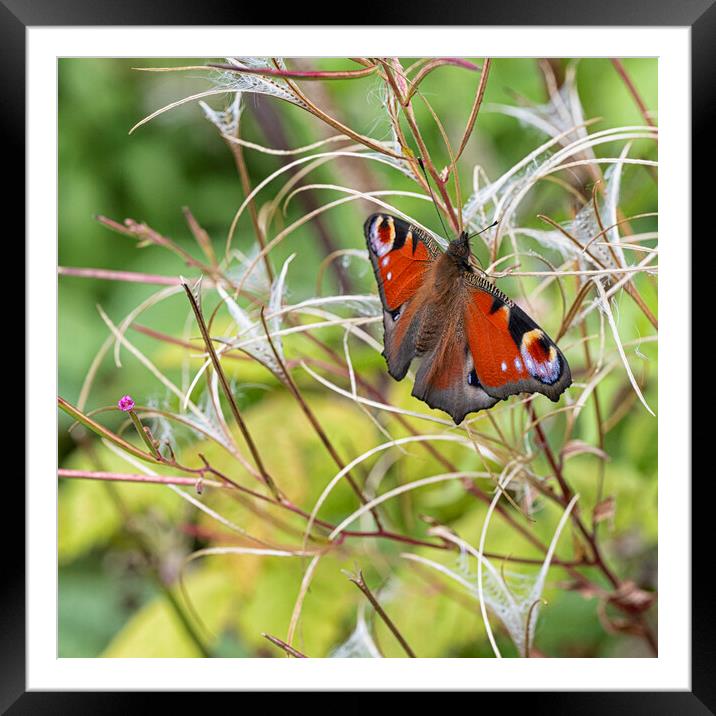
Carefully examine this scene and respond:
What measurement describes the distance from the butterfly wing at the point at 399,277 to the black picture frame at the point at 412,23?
0.44ft

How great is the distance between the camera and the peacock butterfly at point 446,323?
0.52m

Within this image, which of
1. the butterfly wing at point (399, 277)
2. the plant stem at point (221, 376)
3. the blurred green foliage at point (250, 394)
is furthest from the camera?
the blurred green foliage at point (250, 394)

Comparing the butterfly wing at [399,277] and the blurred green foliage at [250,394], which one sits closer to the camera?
the butterfly wing at [399,277]

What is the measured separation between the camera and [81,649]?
3.39ft

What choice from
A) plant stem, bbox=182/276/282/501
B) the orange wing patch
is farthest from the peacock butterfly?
plant stem, bbox=182/276/282/501

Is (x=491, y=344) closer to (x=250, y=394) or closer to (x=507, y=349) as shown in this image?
(x=507, y=349)

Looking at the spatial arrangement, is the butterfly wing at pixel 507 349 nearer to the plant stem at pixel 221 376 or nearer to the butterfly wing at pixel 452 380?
the butterfly wing at pixel 452 380

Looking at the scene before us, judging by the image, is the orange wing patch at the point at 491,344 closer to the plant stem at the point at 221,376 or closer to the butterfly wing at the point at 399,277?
the butterfly wing at the point at 399,277

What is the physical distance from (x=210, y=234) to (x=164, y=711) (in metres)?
0.96

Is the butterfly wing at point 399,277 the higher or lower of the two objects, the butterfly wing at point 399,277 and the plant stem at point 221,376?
the higher

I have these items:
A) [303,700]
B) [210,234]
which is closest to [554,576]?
[303,700]

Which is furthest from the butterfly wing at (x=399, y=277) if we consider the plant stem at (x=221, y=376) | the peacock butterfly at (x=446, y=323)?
the plant stem at (x=221, y=376)

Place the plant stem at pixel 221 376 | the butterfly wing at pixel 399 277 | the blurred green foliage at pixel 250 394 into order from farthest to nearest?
the blurred green foliage at pixel 250 394
the butterfly wing at pixel 399 277
the plant stem at pixel 221 376

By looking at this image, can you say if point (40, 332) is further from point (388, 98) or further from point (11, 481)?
point (388, 98)
